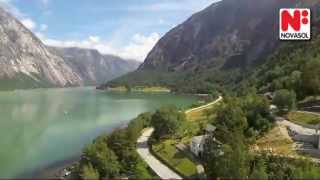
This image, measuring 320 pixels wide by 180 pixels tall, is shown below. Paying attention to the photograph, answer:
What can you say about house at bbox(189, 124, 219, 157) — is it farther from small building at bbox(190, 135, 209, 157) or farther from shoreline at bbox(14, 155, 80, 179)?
shoreline at bbox(14, 155, 80, 179)

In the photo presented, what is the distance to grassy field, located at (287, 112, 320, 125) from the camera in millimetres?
64875

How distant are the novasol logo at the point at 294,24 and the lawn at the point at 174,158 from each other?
52.9ft

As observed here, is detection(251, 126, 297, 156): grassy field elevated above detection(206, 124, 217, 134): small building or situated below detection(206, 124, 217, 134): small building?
below

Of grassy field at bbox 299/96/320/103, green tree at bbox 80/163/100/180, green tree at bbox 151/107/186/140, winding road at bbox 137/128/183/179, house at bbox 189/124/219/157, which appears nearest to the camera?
green tree at bbox 80/163/100/180

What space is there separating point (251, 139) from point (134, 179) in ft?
67.7

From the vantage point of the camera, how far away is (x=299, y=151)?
164 feet

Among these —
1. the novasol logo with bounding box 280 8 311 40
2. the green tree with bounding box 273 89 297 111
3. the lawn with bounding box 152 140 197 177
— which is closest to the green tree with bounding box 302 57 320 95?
the green tree with bounding box 273 89 297 111

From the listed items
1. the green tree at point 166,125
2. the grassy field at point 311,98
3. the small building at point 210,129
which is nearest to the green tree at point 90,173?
the small building at point 210,129

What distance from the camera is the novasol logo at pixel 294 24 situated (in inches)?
1677

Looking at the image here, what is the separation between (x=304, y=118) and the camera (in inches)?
2662

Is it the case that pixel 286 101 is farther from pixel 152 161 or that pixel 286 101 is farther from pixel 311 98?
pixel 152 161

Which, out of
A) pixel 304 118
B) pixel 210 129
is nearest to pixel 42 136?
pixel 210 129

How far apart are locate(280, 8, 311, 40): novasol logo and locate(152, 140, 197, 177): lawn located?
52.9 feet

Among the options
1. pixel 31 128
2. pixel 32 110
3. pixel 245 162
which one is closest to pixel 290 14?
pixel 245 162
